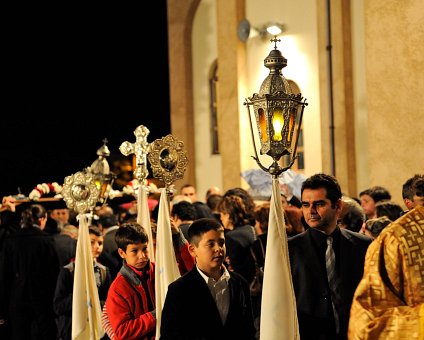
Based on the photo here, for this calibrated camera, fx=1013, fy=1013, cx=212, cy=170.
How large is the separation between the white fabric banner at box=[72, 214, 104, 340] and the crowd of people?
0.58 meters

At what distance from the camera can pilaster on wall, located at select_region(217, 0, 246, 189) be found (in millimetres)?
20266

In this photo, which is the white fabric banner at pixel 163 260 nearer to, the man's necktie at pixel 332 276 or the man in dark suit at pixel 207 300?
the man in dark suit at pixel 207 300

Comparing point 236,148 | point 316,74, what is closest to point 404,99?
point 316,74

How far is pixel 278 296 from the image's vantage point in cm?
583

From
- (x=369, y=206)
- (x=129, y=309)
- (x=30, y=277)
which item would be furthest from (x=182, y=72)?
(x=129, y=309)

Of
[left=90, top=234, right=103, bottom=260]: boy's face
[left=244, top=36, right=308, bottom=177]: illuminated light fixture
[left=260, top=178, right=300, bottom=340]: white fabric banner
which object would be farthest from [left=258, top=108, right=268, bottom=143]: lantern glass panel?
[left=90, top=234, right=103, bottom=260]: boy's face

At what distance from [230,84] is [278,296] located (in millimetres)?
14798

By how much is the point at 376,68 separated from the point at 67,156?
12.2 meters

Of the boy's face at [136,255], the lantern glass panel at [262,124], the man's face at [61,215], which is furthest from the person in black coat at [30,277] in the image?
the lantern glass panel at [262,124]

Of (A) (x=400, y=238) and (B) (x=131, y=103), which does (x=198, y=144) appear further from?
(A) (x=400, y=238)

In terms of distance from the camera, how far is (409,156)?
1476cm

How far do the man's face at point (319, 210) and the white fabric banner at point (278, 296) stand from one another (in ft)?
0.88

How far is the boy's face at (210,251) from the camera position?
6168 mm

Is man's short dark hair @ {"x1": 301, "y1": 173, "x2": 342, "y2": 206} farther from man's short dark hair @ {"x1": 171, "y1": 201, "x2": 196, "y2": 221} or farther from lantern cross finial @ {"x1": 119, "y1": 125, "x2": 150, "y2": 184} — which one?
man's short dark hair @ {"x1": 171, "y1": 201, "x2": 196, "y2": 221}
